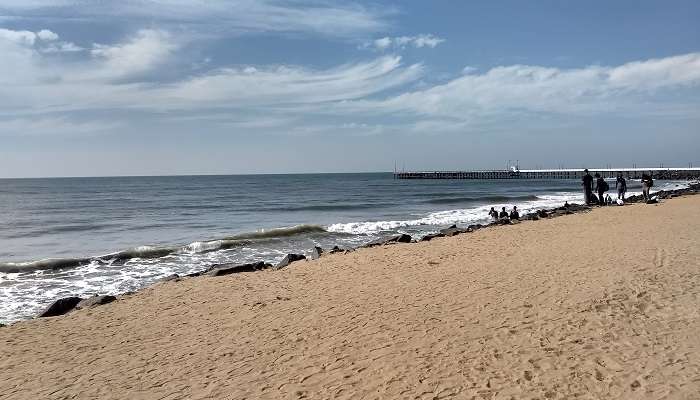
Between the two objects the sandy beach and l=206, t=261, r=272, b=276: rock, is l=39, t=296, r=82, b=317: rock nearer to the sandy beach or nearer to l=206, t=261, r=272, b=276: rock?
the sandy beach

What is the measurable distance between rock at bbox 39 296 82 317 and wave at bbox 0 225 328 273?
612 centimetres

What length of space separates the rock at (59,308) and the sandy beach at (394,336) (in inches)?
16.8

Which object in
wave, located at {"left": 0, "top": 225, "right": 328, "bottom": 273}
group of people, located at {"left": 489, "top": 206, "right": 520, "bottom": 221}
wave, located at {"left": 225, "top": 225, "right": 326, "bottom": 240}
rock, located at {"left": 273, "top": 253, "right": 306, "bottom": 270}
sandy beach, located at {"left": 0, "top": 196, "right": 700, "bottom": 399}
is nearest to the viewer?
sandy beach, located at {"left": 0, "top": 196, "right": 700, "bottom": 399}

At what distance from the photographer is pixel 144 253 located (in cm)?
1617

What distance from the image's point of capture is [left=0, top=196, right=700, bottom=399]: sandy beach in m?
4.87

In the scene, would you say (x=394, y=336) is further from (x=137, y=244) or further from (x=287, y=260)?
(x=137, y=244)

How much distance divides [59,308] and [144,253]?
753 centimetres

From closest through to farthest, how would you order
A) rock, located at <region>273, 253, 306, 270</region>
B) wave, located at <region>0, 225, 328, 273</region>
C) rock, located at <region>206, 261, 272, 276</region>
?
1. rock, located at <region>206, 261, 272, 276</region>
2. rock, located at <region>273, 253, 306, 270</region>
3. wave, located at <region>0, 225, 328, 273</region>

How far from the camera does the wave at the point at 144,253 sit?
14.3 meters

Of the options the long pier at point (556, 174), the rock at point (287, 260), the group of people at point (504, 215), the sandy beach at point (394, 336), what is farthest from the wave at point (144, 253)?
the long pier at point (556, 174)

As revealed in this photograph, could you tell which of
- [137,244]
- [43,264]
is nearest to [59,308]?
[43,264]

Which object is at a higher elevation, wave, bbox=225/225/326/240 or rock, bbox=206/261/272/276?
rock, bbox=206/261/272/276

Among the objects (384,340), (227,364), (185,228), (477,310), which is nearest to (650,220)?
(477,310)

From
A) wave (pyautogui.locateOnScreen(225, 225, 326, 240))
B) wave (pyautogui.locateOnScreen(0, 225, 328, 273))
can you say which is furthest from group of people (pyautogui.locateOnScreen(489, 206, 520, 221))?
wave (pyautogui.locateOnScreen(0, 225, 328, 273))
